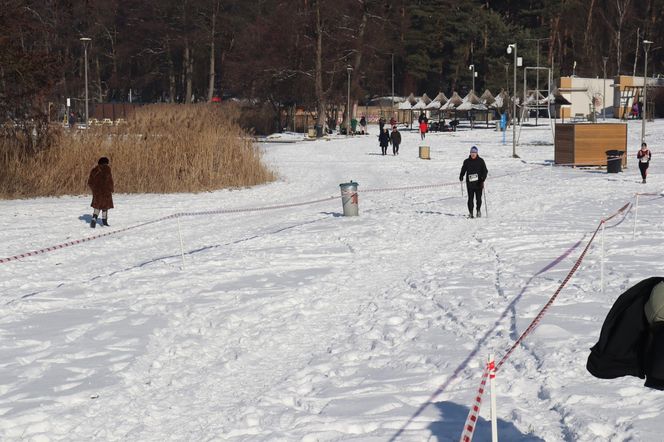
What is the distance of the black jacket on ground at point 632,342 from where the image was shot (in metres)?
4.71

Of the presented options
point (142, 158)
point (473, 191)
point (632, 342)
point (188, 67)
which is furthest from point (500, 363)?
point (188, 67)

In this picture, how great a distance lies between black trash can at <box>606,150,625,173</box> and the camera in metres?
33.7

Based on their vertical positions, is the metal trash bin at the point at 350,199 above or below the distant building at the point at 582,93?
below

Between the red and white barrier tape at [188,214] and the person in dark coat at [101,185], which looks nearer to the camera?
the red and white barrier tape at [188,214]

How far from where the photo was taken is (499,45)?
89.6 m

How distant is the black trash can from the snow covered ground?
439 inches

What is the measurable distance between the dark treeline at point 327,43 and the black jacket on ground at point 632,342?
2592 inches

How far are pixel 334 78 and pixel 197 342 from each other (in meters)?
66.5

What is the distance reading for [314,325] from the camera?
11.0 m

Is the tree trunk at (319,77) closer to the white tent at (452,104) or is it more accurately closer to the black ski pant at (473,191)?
the white tent at (452,104)

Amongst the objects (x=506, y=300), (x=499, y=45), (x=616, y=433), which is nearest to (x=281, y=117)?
(x=499, y=45)

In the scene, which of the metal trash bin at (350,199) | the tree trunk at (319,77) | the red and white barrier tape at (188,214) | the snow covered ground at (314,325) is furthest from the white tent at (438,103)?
the metal trash bin at (350,199)

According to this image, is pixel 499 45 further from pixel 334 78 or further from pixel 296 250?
pixel 296 250

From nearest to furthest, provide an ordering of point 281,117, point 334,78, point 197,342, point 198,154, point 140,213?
point 197,342 → point 140,213 → point 198,154 → point 334,78 → point 281,117
